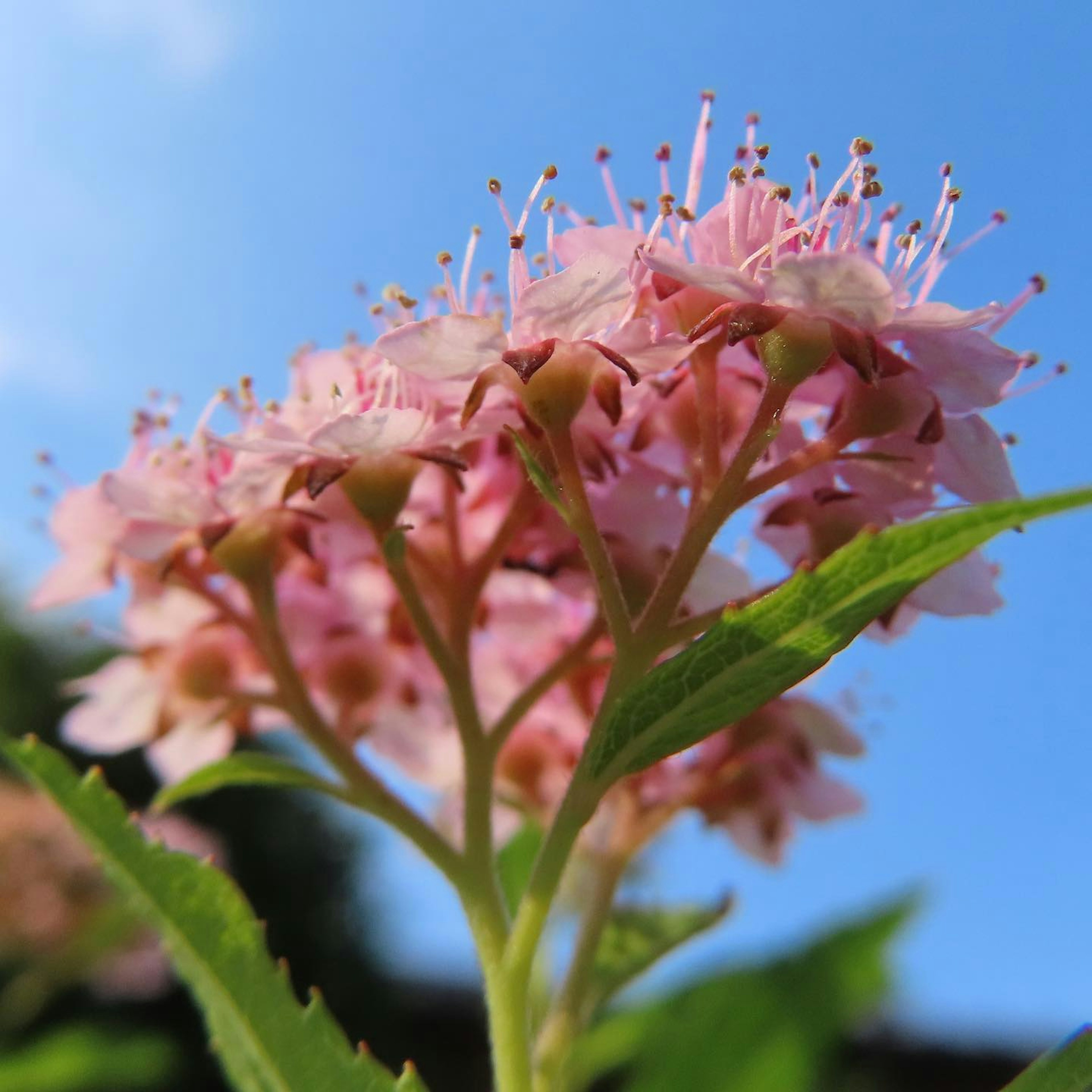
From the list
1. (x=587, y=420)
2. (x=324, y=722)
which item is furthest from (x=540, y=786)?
(x=587, y=420)

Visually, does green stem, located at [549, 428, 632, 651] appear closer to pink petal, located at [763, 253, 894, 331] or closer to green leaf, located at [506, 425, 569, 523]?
green leaf, located at [506, 425, 569, 523]

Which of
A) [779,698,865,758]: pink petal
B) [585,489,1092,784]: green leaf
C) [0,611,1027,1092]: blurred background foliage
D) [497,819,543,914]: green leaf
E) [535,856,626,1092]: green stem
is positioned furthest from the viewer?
[0,611,1027,1092]: blurred background foliage

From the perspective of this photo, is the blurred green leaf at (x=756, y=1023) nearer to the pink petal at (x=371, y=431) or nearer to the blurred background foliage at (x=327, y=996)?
the blurred background foliage at (x=327, y=996)

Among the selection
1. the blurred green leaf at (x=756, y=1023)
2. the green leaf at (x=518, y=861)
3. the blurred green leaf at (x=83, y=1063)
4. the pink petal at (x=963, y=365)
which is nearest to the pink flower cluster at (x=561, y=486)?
the pink petal at (x=963, y=365)

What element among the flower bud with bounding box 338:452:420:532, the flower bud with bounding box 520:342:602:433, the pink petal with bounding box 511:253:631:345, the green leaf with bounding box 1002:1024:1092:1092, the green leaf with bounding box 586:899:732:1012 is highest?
the flower bud with bounding box 338:452:420:532

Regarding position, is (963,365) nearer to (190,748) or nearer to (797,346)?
(797,346)

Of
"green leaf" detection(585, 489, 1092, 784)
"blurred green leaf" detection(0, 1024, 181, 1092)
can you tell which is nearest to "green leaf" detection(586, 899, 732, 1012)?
"green leaf" detection(585, 489, 1092, 784)

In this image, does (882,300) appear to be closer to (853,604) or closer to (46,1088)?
(853,604)
